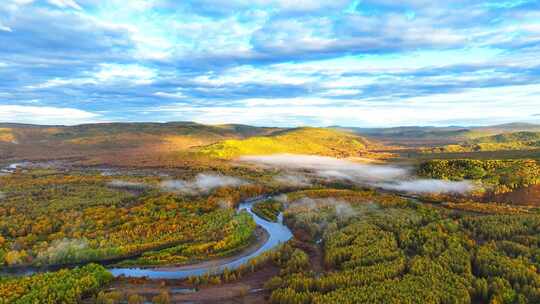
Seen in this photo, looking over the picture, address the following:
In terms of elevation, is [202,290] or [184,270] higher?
[202,290]

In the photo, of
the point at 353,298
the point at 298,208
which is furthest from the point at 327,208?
the point at 353,298

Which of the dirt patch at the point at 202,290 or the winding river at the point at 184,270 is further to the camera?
the winding river at the point at 184,270

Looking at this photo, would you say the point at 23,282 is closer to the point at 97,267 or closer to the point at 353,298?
the point at 97,267

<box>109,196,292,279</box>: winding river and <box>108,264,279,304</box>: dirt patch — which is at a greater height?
<box>108,264,279,304</box>: dirt patch

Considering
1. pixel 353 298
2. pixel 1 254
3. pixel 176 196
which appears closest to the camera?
pixel 353 298

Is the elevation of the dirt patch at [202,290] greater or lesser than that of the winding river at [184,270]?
greater

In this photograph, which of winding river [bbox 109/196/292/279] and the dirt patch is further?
winding river [bbox 109/196/292/279]

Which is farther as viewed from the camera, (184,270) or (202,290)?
(184,270)

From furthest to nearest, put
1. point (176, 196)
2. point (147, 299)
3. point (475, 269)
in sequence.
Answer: point (176, 196) → point (475, 269) → point (147, 299)

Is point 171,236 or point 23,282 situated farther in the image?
point 171,236
